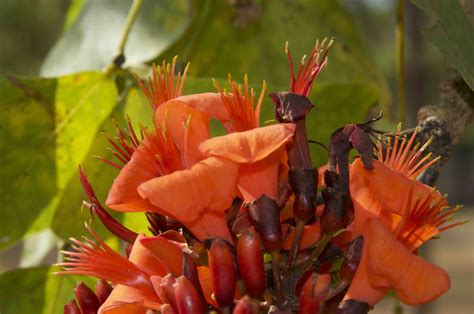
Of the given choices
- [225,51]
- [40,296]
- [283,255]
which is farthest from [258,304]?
[225,51]

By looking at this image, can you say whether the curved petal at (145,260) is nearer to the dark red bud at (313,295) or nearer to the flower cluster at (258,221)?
the flower cluster at (258,221)

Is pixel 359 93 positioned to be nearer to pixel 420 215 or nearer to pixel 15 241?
pixel 420 215

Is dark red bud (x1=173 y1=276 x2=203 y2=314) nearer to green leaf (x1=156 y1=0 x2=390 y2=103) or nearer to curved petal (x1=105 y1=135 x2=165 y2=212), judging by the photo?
curved petal (x1=105 y1=135 x2=165 y2=212)

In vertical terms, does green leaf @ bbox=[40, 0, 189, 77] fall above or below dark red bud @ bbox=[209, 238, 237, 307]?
above

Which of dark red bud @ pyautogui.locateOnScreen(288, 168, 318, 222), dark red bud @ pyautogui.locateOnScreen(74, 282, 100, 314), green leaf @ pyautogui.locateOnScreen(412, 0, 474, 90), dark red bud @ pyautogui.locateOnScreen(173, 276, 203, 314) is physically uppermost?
green leaf @ pyautogui.locateOnScreen(412, 0, 474, 90)

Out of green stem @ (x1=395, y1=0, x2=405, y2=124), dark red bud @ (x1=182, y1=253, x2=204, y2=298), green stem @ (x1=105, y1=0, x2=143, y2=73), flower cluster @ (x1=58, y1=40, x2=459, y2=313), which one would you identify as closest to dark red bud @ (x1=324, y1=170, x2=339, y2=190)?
flower cluster @ (x1=58, y1=40, x2=459, y2=313)

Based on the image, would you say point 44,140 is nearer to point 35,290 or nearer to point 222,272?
point 35,290

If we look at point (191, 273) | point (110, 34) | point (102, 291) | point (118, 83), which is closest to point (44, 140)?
point (118, 83)
